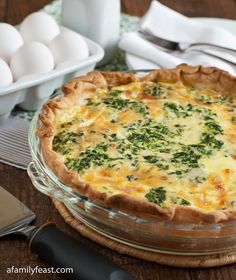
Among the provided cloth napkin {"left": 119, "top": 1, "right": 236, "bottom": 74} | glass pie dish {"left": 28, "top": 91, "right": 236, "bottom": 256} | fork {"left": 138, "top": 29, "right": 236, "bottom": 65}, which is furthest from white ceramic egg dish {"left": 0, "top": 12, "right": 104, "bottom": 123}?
glass pie dish {"left": 28, "top": 91, "right": 236, "bottom": 256}

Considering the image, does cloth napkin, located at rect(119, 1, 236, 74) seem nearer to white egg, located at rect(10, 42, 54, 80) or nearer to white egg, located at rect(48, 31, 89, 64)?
white egg, located at rect(48, 31, 89, 64)

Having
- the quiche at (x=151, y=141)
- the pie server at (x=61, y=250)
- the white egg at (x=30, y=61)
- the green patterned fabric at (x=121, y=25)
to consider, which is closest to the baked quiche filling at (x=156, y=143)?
the quiche at (x=151, y=141)

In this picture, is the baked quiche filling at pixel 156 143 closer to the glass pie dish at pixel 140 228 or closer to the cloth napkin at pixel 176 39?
the glass pie dish at pixel 140 228

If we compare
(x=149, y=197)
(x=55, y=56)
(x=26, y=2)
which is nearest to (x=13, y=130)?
(x=55, y=56)

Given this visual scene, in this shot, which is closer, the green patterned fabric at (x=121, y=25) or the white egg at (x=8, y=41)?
the white egg at (x=8, y=41)

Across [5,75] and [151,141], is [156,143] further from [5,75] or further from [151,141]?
[5,75]

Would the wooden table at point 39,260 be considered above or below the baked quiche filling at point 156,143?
below
